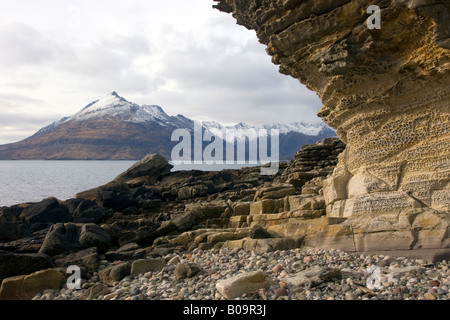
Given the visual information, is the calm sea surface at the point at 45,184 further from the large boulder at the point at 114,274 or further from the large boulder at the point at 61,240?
the large boulder at the point at 114,274

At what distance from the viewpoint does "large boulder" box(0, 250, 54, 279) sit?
387 inches

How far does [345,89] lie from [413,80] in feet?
6.13

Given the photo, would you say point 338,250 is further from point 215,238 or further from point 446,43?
point 446,43

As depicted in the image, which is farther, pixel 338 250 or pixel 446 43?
pixel 338 250

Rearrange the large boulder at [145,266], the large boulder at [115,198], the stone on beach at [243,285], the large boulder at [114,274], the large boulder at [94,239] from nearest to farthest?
the stone on beach at [243,285]
the large boulder at [114,274]
the large boulder at [145,266]
the large boulder at [94,239]
the large boulder at [115,198]

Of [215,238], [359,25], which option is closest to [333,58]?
[359,25]

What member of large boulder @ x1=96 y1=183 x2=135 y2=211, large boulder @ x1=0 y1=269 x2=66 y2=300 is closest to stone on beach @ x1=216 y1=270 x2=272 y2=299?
large boulder @ x1=0 y1=269 x2=66 y2=300

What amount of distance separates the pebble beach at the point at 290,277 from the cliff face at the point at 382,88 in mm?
1258

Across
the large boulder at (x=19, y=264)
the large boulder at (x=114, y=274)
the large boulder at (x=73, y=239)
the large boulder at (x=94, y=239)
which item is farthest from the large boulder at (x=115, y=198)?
the large boulder at (x=114, y=274)

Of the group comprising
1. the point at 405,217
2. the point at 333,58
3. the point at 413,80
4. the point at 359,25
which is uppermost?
the point at 359,25

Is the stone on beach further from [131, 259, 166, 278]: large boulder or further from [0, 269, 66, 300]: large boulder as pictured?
[0, 269, 66, 300]: large boulder

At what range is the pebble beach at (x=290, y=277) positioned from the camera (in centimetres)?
667

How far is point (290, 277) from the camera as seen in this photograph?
25.0 feet
